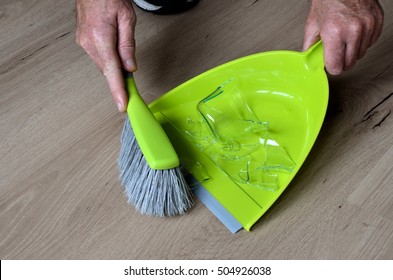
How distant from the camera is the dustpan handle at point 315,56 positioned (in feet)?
2.56

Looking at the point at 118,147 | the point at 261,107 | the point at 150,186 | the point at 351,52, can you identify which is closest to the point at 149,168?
the point at 150,186

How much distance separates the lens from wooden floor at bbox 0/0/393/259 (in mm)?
697

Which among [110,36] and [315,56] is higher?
[110,36]

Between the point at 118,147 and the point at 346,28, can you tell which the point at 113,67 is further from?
the point at 346,28

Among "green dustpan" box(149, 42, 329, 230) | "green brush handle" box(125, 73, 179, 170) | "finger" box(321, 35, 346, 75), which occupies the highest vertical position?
"green brush handle" box(125, 73, 179, 170)

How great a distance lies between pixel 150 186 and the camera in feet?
2.30

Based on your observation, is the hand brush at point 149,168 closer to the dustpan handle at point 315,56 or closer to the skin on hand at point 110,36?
the skin on hand at point 110,36

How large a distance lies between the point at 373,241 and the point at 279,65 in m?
0.31

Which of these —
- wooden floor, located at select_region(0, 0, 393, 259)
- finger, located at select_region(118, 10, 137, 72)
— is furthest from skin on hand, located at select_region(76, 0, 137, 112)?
wooden floor, located at select_region(0, 0, 393, 259)

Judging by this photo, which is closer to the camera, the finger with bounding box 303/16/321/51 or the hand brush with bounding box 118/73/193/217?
the hand brush with bounding box 118/73/193/217

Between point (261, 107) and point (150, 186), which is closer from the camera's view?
point (150, 186)

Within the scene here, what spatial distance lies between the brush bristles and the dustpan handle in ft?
0.91

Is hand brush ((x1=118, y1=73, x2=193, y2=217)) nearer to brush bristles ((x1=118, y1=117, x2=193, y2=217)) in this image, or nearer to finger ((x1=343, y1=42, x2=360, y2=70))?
brush bristles ((x1=118, y1=117, x2=193, y2=217))

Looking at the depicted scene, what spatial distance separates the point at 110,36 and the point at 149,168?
0.21 meters
